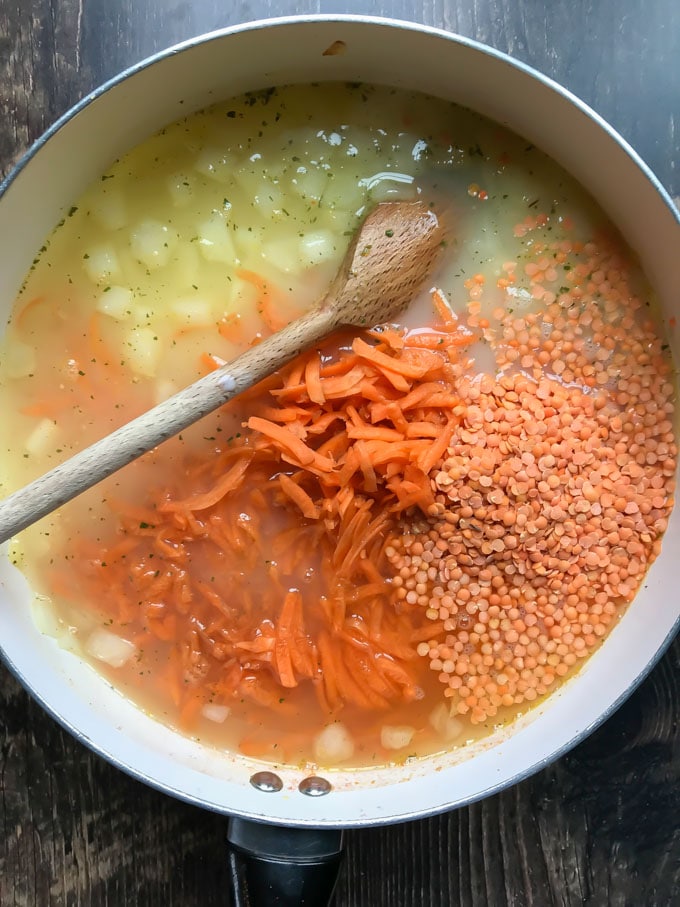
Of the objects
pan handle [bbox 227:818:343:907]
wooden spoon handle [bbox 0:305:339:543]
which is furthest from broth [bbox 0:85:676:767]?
pan handle [bbox 227:818:343:907]

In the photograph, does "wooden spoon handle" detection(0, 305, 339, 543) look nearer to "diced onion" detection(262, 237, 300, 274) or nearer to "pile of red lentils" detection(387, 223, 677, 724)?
"diced onion" detection(262, 237, 300, 274)

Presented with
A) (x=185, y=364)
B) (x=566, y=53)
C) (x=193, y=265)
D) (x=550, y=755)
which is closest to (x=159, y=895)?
(x=550, y=755)

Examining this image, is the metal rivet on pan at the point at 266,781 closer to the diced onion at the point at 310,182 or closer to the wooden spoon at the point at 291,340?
the wooden spoon at the point at 291,340

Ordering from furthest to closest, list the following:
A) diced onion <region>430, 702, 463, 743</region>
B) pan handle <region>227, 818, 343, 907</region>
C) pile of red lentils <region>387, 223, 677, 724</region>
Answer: diced onion <region>430, 702, 463, 743</region> < pile of red lentils <region>387, 223, 677, 724</region> < pan handle <region>227, 818, 343, 907</region>

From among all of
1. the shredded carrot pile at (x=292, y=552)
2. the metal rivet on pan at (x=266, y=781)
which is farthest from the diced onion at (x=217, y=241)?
the metal rivet on pan at (x=266, y=781)

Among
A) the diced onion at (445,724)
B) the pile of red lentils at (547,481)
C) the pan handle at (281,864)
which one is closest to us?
the pan handle at (281,864)

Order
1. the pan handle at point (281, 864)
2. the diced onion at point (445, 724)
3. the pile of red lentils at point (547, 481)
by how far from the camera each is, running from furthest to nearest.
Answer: the diced onion at point (445, 724), the pile of red lentils at point (547, 481), the pan handle at point (281, 864)

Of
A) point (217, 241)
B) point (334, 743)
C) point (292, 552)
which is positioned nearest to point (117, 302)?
point (217, 241)
